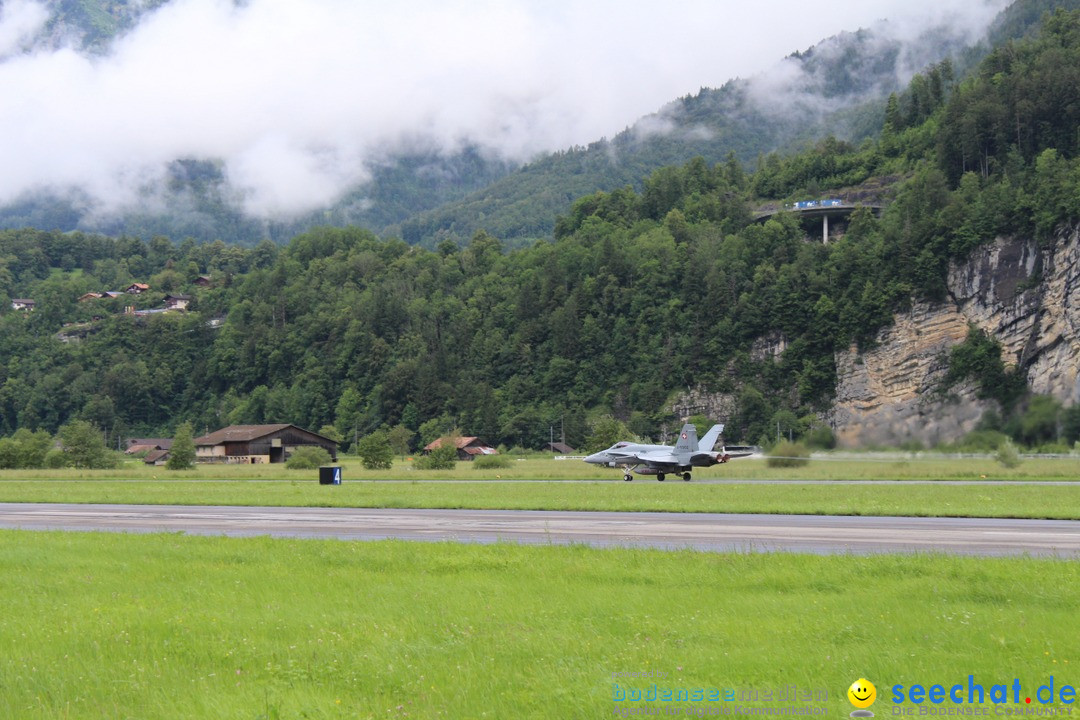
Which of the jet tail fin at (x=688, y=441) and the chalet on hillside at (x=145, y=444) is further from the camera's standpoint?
the chalet on hillside at (x=145, y=444)

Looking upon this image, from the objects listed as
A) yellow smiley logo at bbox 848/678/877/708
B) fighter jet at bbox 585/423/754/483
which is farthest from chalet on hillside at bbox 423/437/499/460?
yellow smiley logo at bbox 848/678/877/708

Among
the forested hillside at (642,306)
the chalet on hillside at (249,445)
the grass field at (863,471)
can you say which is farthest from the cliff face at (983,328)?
the chalet on hillside at (249,445)

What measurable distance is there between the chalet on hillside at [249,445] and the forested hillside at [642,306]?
25.2 meters

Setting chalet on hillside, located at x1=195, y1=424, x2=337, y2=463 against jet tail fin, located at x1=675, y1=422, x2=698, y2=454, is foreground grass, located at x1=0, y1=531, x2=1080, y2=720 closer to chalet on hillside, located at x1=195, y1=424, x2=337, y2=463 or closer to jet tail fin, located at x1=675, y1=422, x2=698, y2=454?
jet tail fin, located at x1=675, y1=422, x2=698, y2=454

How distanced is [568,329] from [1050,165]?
221 ft

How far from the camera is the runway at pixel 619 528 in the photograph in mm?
24188

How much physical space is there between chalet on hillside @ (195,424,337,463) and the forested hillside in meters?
25.2

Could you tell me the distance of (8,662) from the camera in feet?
42.3

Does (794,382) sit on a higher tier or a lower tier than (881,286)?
lower

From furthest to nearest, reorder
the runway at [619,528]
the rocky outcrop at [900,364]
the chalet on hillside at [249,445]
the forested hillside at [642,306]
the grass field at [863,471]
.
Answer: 1. the forested hillside at [642,306]
2. the chalet on hillside at [249,445]
3. the rocky outcrop at [900,364]
4. the grass field at [863,471]
5. the runway at [619,528]

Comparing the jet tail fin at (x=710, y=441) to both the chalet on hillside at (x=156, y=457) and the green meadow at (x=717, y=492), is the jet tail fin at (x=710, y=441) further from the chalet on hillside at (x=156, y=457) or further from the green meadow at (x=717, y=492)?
the chalet on hillside at (x=156, y=457)

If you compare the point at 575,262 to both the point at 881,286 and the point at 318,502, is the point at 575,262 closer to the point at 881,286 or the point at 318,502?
the point at 881,286

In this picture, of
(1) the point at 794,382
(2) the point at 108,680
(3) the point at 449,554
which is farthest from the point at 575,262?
(2) the point at 108,680

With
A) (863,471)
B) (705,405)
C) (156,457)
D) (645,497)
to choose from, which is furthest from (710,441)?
(156,457)
